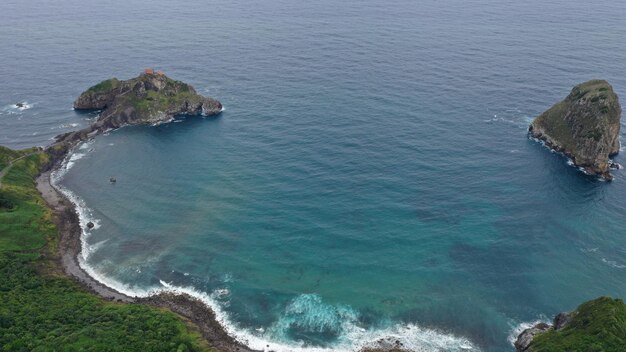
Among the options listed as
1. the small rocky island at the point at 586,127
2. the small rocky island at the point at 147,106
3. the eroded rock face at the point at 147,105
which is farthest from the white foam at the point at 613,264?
the eroded rock face at the point at 147,105

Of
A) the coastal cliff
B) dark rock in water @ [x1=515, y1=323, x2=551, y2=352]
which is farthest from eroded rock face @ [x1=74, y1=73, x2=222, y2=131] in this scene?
the coastal cliff

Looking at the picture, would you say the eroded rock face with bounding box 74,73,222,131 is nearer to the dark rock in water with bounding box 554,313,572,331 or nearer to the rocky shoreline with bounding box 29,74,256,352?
the rocky shoreline with bounding box 29,74,256,352

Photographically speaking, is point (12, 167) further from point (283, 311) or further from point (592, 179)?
point (592, 179)

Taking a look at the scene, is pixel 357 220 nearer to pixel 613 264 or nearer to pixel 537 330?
pixel 537 330

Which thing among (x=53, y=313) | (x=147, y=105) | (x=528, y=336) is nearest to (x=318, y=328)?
(x=528, y=336)

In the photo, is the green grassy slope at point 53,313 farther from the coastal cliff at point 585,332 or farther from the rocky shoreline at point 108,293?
the coastal cliff at point 585,332

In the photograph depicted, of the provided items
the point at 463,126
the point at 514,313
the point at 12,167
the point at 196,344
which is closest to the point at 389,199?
the point at 514,313
